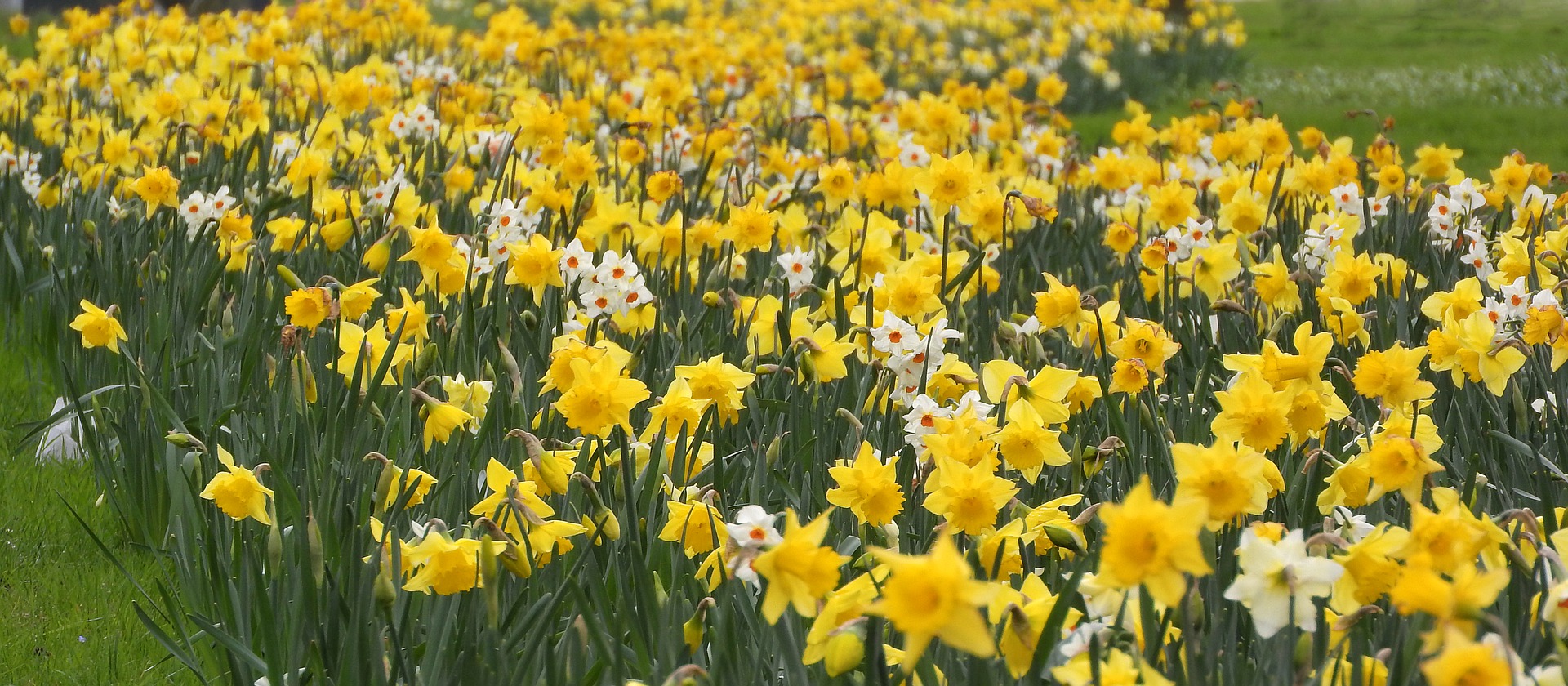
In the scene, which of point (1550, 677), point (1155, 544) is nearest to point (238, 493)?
point (1155, 544)

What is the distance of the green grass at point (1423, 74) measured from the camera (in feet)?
28.7

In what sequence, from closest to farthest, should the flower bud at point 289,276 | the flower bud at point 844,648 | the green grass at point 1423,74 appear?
the flower bud at point 844,648, the flower bud at point 289,276, the green grass at point 1423,74

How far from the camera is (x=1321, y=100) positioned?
1173 cm

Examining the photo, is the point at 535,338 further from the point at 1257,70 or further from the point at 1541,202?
the point at 1257,70

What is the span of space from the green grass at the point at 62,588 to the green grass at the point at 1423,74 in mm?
5929

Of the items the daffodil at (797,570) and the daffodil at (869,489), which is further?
the daffodil at (869,489)

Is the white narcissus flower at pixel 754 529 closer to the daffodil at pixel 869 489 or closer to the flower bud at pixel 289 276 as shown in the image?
the daffodil at pixel 869 489

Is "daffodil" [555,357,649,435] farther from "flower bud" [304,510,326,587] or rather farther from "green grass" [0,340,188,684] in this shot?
Answer: "green grass" [0,340,188,684]

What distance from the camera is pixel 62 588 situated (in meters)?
2.77

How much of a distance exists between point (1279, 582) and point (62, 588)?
7.62ft

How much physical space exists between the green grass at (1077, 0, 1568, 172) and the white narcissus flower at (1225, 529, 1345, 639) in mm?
5506

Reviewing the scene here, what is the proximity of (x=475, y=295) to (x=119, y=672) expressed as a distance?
4.35 ft

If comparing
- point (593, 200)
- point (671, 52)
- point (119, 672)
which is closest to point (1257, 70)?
point (671, 52)

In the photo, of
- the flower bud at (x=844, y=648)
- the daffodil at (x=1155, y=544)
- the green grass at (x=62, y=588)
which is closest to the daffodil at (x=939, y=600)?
the daffodil at (x=1155, y=544)
